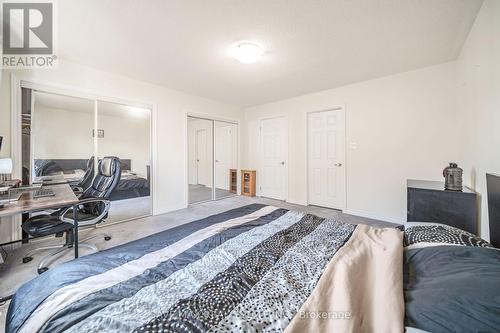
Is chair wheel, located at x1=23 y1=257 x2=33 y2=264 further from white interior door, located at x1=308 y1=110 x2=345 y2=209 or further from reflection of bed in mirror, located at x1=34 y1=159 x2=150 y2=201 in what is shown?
white interior door, located at x1=308 y1=110 x2=345 y2=209

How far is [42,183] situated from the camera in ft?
9.34

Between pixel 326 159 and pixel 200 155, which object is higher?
pixel 200 155

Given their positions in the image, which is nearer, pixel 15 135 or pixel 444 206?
pixel 444 206

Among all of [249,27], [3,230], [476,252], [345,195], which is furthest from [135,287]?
[345,195]

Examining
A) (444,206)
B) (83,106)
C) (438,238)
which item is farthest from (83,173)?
(444,206)

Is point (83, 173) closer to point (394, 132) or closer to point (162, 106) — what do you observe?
point (162, 106)

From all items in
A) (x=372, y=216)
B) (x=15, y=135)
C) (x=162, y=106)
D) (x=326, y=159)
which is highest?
(x=162, y=106)

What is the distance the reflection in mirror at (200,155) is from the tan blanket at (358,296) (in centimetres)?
557

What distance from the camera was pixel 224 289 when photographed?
895mm

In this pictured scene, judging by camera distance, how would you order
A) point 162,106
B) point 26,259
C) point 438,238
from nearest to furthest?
point 438,238, point 26,259, point 162,106

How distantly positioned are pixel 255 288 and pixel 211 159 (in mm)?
5434

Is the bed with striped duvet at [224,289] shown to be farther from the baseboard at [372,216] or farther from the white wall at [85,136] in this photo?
the white wall at [85,136]

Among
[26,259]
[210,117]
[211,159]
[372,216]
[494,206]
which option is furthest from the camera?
[211,159]

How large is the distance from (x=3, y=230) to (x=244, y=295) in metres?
3.39
